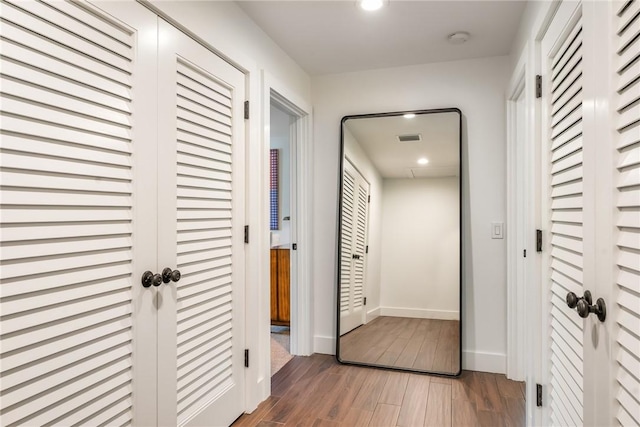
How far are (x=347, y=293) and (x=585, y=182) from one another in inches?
86.8

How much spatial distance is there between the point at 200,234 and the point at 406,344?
6.18 feet

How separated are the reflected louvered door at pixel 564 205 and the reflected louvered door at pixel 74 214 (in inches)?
61.2

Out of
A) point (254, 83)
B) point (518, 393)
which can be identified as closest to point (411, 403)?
point (518, 393)

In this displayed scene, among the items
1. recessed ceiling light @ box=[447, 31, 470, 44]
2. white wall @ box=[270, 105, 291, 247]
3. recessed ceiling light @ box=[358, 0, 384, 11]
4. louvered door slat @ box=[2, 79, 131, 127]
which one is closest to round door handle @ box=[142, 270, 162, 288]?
louvered door slat @ box=[2, 79, 131, 127]

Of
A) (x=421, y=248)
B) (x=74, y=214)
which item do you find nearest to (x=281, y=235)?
(x=421, y=248)

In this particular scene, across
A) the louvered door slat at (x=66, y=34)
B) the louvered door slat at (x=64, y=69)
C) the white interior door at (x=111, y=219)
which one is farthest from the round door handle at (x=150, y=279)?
the louvered door slat at (x=66, y=34)

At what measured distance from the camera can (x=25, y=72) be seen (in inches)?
44.4

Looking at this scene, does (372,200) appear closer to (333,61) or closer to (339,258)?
(339,258)

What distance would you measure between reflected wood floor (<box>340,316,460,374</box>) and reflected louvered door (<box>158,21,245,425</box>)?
112 centimetres

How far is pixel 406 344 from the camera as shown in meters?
3.02

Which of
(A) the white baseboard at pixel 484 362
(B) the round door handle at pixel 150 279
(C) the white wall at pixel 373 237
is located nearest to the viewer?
(B) the round door handle at pixel 150 279

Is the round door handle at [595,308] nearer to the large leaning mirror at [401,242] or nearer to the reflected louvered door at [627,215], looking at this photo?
the reflected louvered door at [627,215]

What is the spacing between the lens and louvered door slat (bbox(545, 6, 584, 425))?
134 cm

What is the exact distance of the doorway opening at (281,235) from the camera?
10.7ft
